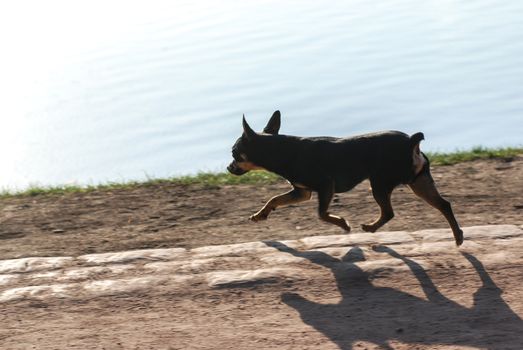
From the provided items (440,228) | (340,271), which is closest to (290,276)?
(340,271)

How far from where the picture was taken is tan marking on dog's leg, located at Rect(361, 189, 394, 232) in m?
8.00

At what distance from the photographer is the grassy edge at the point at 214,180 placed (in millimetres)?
10781

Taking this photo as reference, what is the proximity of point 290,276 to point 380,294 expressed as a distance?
2.53 feet

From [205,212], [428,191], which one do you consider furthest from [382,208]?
[205,212]

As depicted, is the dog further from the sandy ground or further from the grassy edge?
the grassy edge

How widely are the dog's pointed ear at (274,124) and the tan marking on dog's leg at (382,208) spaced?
122 centimetres

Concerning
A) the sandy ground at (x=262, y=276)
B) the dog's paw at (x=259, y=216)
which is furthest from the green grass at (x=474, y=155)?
the dog's paw at (x=259, y=216)

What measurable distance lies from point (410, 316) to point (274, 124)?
9.32 feet

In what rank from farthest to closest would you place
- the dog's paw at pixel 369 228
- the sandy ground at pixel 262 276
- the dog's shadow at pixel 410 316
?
the dog's paw at pixel 369 228, the sandy ground at pixel 262 276, the dog's shadow at pixel 410 316

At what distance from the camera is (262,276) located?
729 centimetres

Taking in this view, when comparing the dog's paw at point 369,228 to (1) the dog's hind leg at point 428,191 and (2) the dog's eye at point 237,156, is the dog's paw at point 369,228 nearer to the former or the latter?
(1) the dog's hind leg at point 428,191

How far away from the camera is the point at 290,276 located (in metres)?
7.29

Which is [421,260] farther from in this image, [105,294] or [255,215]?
[105,294]

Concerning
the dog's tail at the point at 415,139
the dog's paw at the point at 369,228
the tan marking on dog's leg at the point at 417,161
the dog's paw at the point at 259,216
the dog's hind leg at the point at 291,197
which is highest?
the dog's tail at the point at 415,139
